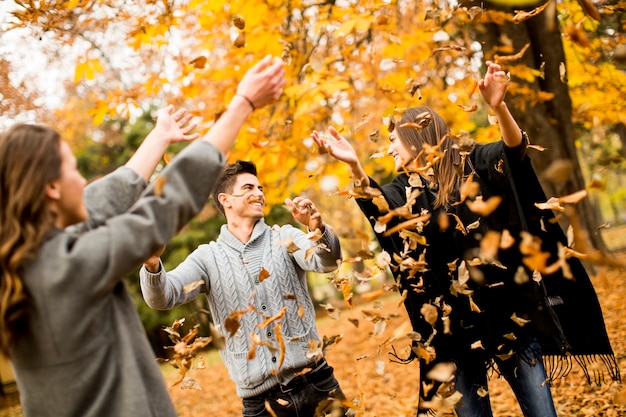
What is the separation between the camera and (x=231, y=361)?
8.84 feet

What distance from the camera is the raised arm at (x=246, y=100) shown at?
168 centimetres

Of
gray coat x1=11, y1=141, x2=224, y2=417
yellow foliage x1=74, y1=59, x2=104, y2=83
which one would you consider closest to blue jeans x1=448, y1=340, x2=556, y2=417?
gray coat x1=11, y1=141, x2=224, y2=417

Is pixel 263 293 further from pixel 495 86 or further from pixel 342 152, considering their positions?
pixel 495 86

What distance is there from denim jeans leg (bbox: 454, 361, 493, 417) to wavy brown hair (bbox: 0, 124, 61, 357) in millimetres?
2037

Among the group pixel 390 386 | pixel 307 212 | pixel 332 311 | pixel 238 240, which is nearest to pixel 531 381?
pixel 332 311

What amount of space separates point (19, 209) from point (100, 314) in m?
0.35

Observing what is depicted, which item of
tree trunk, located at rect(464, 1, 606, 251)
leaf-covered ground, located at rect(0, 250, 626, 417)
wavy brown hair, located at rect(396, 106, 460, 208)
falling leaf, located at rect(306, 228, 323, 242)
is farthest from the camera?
tree trunk, located at rect(464, 1, 606, 251)

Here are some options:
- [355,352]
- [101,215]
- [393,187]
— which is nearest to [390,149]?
[393,187]

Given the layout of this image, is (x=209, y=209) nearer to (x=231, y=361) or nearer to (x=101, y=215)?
(x=231, y=361)

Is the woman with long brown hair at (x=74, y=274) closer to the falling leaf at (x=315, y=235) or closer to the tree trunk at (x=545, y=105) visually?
the falling leaf at (x=315, y=235)

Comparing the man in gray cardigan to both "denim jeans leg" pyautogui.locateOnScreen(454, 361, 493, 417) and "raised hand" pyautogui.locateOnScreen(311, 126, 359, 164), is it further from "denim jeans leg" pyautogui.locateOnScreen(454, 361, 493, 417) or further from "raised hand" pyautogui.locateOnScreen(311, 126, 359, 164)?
"denim jeans leg" pyautogui.locateOnScreen(454, 361, 493, 417)

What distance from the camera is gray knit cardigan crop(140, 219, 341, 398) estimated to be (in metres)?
2.58

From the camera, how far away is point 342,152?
2443 millimetres

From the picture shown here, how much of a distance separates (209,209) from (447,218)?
9081 millimetres
